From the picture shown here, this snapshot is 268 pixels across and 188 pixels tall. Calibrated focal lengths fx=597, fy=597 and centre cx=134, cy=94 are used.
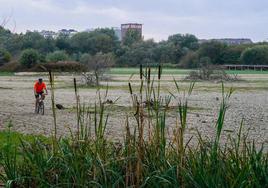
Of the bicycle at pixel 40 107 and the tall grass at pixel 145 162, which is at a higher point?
the tall grass at pixel 145 162

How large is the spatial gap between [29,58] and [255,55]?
144 feet

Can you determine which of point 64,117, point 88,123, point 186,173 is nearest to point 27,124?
point 64,117

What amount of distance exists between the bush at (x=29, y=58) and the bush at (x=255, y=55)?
41.8m

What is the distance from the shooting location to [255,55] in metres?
114

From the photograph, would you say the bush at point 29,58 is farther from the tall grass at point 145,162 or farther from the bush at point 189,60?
the tall grass at point 145,162

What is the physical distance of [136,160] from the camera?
18.1 ft

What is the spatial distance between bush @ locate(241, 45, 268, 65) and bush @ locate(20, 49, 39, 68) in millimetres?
41752

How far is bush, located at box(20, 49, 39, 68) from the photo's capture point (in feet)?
311

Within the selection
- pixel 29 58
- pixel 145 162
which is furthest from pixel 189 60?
pixel 145 162

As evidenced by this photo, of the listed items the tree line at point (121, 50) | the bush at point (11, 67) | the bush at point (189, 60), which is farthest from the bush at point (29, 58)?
the bush at point (189, 60)

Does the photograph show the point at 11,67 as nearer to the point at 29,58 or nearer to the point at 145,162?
the point at 29,58

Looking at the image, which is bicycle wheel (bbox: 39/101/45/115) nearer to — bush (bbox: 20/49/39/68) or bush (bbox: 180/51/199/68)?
bush (bbox: 20/49/39/68)

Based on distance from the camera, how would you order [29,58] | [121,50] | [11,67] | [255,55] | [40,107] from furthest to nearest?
[255,55] < [121,50] < [11,67] < [29,58] < [40,107]

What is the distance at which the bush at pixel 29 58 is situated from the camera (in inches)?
3730
